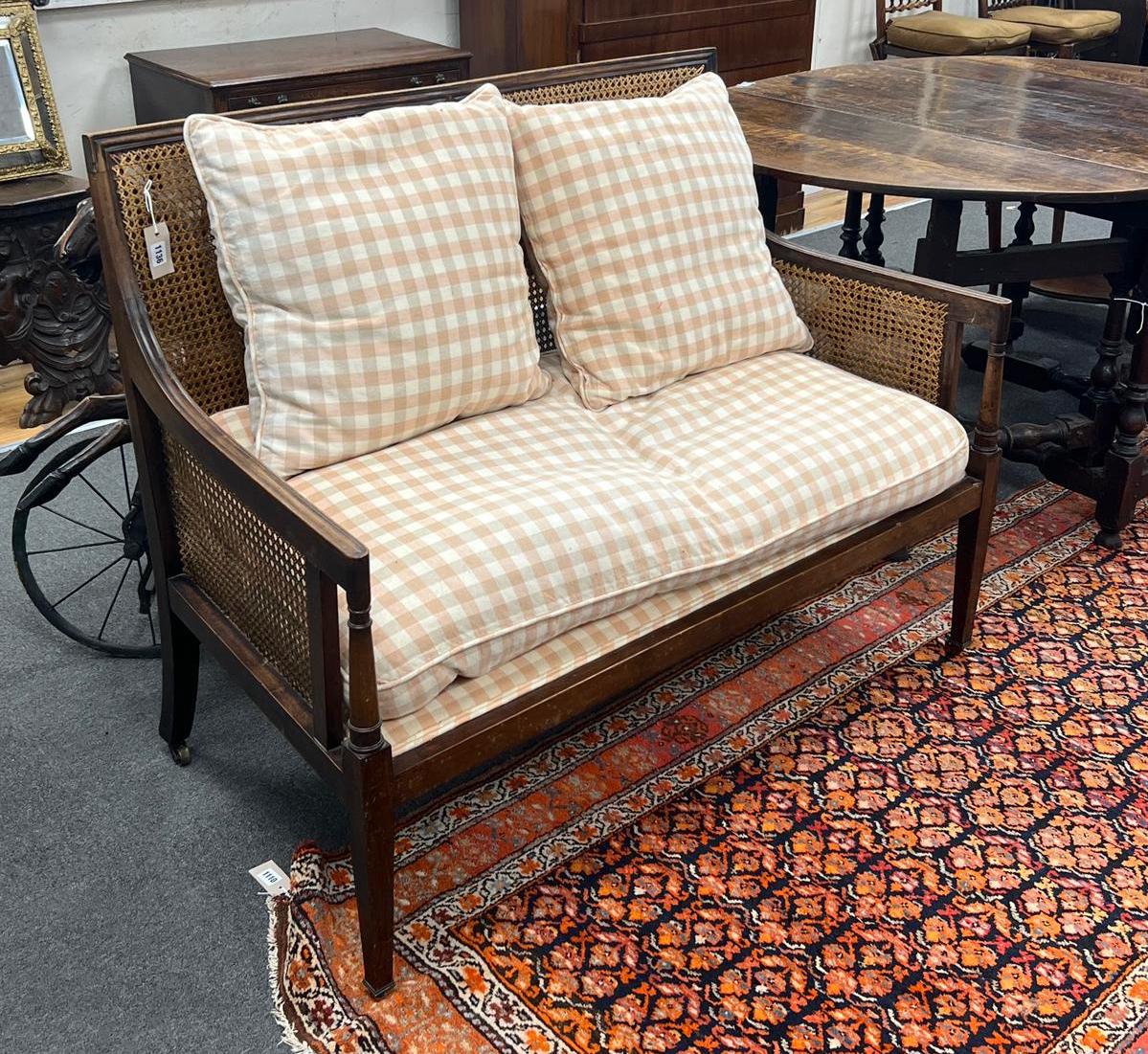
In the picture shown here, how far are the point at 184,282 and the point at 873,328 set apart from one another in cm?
113

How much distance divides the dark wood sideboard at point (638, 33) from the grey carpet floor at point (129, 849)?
2.20 m

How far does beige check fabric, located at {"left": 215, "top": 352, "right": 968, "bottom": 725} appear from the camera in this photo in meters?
1.47

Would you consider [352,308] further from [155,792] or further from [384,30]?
[384,30]

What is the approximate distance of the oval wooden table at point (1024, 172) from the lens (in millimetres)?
2223

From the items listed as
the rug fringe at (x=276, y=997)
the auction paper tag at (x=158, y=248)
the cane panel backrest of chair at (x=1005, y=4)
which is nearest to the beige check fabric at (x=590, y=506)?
the auction paper tag at (x=158, y=248)

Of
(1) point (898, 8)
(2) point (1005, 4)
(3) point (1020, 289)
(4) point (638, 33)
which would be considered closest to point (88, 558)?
(4) point (638, 33)

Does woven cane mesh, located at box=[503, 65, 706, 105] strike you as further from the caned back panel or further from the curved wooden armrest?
the caned back panel

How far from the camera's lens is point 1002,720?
203 cm

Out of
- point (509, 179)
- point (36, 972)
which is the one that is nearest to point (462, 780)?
point (36, 972)

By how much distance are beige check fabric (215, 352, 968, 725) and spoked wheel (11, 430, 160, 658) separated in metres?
0.52

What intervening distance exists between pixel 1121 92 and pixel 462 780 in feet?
7.27

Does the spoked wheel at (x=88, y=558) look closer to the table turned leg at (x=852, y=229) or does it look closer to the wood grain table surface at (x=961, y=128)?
the wood grain table surface at (x=961, y=128)

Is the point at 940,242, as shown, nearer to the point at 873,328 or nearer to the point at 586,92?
the point at 873,328

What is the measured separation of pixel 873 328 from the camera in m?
2.13
